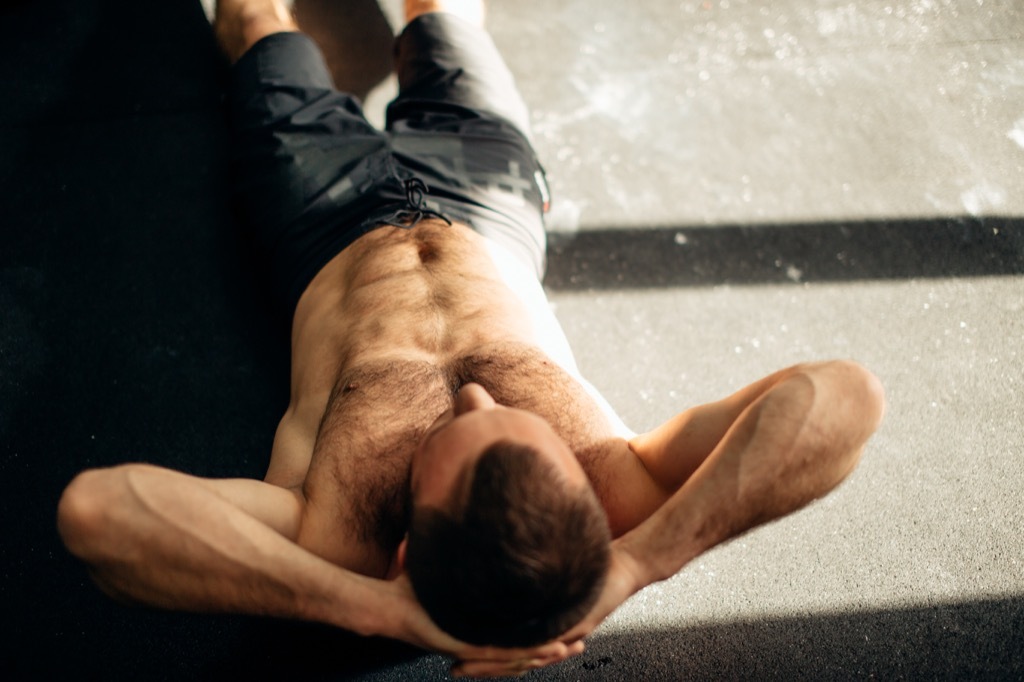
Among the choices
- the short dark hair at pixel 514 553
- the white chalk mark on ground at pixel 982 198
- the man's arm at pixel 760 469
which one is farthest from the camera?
the white chalk mark on ground at pixel 982 198

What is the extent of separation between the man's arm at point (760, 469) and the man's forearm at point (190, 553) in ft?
1.21

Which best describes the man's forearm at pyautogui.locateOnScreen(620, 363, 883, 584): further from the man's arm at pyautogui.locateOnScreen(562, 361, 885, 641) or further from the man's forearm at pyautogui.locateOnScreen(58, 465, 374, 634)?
the man's forearm at pyautogui.locateOnScreen(58, 465, 374, 634)

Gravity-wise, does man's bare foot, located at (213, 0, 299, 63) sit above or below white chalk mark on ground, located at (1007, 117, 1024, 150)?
above

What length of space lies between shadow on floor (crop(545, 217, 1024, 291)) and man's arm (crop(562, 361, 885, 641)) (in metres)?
0.69

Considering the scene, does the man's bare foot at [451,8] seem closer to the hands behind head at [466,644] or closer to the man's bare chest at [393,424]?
the man's bare chest at [393,424]

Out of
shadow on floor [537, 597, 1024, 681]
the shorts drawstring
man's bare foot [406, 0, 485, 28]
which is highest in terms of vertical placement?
man's bare foot [406, 0, 485, 28]

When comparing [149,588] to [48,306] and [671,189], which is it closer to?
[48,306]

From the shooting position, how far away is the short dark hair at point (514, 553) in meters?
0.75

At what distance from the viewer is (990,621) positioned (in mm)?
1258

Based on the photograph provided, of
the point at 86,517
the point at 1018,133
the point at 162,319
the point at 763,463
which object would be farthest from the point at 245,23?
the point at 1018,133

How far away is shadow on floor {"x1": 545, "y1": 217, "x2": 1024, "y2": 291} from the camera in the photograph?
63.2 inches

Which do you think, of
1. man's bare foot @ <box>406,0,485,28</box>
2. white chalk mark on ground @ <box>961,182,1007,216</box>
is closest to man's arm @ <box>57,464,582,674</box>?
man's bare foot @ <box>406,0,485,28</box>

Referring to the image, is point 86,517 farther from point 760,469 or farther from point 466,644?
point 760,469

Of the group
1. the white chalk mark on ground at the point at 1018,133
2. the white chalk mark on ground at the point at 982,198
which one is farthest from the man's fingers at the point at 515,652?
the white chalk mark on ground at the point at 1018,133
